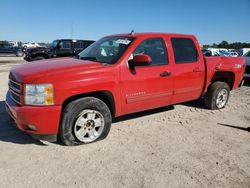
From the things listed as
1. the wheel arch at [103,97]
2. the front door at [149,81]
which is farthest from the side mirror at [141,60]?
the wheel arch at [103,97]

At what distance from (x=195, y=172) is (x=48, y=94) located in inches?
90.0

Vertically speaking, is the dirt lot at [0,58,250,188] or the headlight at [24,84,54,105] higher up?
the headlight at [24,84,54,105]

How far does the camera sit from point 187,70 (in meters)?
5.39

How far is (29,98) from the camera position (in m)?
3.71

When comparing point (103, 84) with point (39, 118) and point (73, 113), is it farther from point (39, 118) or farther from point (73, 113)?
point (39, 118)

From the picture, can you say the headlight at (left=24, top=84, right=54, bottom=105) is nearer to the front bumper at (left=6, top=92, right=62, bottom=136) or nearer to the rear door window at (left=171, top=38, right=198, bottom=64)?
the front bumper at (left=6, top=92, right=62, bottom=136)

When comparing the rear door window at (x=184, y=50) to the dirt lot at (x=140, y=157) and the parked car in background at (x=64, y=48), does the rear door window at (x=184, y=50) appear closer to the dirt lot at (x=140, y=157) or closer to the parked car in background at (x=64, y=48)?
the dirt lot at (x=140, y=157)

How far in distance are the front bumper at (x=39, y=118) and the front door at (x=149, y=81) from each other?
123 cm

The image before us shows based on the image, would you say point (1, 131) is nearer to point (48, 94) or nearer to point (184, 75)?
point (48, 94)

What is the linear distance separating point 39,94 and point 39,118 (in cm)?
34

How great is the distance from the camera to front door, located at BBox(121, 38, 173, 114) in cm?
449

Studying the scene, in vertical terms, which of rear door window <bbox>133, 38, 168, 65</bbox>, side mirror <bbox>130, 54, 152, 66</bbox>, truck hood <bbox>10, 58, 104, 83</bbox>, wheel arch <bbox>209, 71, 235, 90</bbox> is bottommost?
wheel arch <bbox>209, 71, 235, 90</bbox>

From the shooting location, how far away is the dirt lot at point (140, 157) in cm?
321

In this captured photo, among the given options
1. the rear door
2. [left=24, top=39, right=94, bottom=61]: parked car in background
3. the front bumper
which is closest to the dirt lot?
the front bumper
